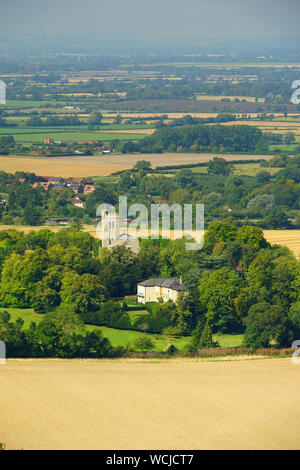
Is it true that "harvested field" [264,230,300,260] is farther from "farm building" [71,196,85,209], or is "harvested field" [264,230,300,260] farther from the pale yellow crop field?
the pale yellow crop field

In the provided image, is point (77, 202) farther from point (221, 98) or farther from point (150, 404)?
point (221, 98)

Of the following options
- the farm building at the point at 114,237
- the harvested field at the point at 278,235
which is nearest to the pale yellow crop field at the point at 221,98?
the harvested field at the point at 278,235

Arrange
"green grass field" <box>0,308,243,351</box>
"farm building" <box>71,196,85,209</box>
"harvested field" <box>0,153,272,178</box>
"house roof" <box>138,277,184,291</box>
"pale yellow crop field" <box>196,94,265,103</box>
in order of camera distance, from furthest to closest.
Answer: "pale yellow crop field" <box>196,94,265,103</box> < "harvested field" <box>0,153,272,178</box> < "farm building" <box>71,196,85,209</box> < "house roof" <box>138,277,184,291</box> < "green grass field" <box>0,308,243,351</box>

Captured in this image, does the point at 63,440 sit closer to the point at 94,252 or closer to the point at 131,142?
the point at 94,252

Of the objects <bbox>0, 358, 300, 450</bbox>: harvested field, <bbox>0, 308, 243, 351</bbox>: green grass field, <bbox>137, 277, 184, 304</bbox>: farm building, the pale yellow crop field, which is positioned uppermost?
the pale yellow crop field

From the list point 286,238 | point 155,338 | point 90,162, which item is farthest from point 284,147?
point 155,338

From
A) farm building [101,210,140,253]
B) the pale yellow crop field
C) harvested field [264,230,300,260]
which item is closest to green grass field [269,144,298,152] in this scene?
harvested field [264,230,300,260]
